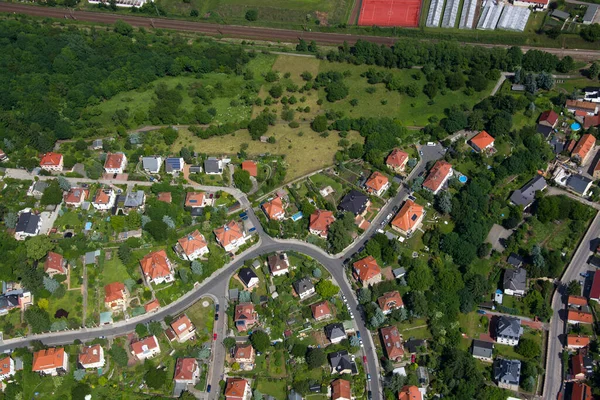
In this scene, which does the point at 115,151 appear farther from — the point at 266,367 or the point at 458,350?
the point at 458,350

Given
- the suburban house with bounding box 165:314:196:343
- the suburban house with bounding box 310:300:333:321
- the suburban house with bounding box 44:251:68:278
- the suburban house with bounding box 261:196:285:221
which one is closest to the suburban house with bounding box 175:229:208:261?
the suburban house with bounding box 165:314:196:343

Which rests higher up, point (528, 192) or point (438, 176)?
point (528, 192)

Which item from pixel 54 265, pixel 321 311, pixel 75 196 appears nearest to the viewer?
pixel 321 311

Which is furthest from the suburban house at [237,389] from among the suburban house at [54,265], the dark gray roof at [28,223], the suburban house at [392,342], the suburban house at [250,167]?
the dark gray roof at [28,223]

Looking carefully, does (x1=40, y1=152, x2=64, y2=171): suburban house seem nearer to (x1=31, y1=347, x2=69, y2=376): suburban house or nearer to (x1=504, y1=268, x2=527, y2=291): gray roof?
(x1=31, y1=347, x2=69, y2=376): suburban house

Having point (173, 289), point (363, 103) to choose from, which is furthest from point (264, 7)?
point (173, 289)

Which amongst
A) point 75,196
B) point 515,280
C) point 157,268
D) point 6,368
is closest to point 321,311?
point 157,268

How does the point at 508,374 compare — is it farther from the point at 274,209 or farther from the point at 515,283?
the point at 274,209

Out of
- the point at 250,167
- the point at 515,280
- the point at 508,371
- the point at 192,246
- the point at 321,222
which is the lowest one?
the point at 508,371
